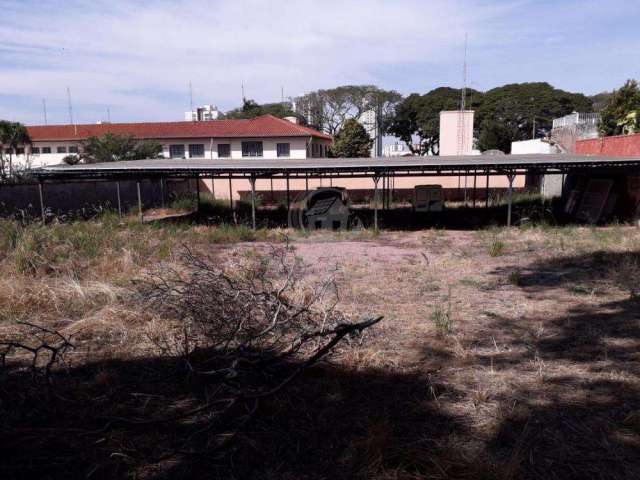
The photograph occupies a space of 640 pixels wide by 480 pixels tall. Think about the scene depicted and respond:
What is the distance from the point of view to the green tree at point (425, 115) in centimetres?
5712

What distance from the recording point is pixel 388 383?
4.89 metres

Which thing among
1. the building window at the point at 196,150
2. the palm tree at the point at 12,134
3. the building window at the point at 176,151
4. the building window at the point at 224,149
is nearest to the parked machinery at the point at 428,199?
the building window at the point at 224,149

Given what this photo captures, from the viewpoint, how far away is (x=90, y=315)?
21.9ft

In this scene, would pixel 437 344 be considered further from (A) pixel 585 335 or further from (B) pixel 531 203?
(B) pixel 531 203

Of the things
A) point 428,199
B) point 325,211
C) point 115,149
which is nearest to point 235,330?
point 325,211

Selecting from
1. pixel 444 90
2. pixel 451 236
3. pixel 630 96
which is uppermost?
Result: pixel 444 90

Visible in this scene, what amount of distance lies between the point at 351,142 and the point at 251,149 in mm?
10315

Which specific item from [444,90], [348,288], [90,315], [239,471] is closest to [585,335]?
[348,288]

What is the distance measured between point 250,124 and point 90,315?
3501 cm

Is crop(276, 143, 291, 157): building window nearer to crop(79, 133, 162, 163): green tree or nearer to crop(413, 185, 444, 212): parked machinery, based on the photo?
crop(79, 133, 162, 163): green tree

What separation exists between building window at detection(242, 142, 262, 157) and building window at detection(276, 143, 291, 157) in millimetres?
1404

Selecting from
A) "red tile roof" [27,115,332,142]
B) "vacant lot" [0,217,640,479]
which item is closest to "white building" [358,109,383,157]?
"red tile roof" [27,115,332,142]

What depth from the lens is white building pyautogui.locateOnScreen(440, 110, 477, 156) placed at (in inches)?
1681

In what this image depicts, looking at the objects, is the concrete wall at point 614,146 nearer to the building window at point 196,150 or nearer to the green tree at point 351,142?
the green tree at point 351,142
